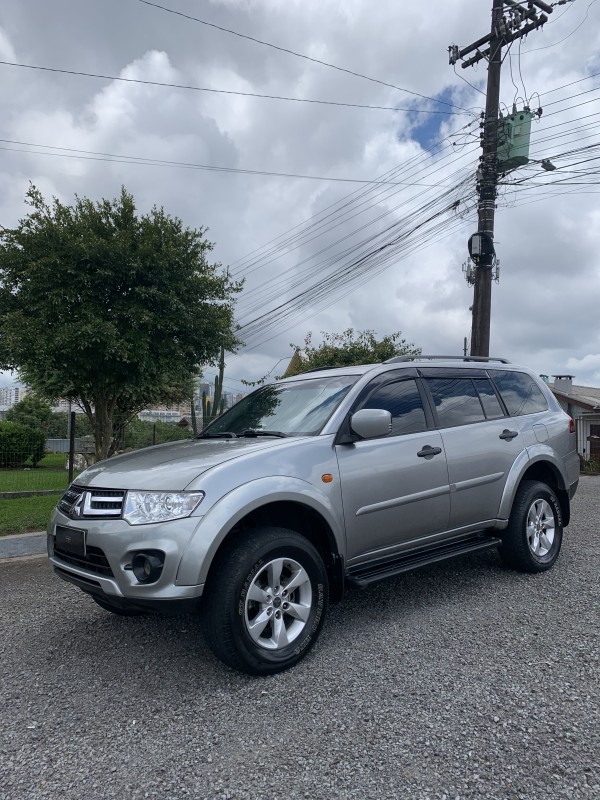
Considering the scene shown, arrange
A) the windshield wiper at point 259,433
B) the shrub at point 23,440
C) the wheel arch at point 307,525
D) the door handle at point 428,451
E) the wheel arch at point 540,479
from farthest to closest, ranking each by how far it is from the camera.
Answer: the shrub at point 23,440 < the wheel arch at point 540,479 < the door handle at point 428,451 < the windshield wiper at point 259,433 < the wheel arch at point 307,525

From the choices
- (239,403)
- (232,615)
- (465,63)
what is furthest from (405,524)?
(465,63)

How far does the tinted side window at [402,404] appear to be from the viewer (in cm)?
439

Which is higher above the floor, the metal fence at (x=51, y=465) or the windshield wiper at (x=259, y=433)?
the windshield wiper at (x=259, y=433)

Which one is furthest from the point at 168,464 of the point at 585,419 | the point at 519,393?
the point at 585,419

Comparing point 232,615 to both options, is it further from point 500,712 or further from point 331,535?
point 500,712

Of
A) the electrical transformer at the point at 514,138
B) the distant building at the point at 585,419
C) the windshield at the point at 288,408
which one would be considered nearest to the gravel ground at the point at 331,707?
the windshield at the point at 288,408

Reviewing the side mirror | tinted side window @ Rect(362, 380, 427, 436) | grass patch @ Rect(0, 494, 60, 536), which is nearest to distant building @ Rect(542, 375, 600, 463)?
Result: grass patch @ Rect(0, 494, 60, 536)

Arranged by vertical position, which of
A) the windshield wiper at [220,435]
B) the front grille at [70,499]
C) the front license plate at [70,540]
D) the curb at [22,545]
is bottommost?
the curb at [22,545]

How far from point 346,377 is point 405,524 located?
3.91 feet

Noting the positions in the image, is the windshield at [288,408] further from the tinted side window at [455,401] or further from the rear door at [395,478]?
the tinted side window at [455,401]

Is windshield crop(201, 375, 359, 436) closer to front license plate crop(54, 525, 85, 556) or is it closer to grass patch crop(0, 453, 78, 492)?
front license plate crop(54, 525, 85, 556)

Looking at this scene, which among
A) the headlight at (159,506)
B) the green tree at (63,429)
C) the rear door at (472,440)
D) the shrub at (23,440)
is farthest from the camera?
the green tree at (63,429)

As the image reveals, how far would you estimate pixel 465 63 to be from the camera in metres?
12.4

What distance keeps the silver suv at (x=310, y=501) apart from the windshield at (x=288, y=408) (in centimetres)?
2
